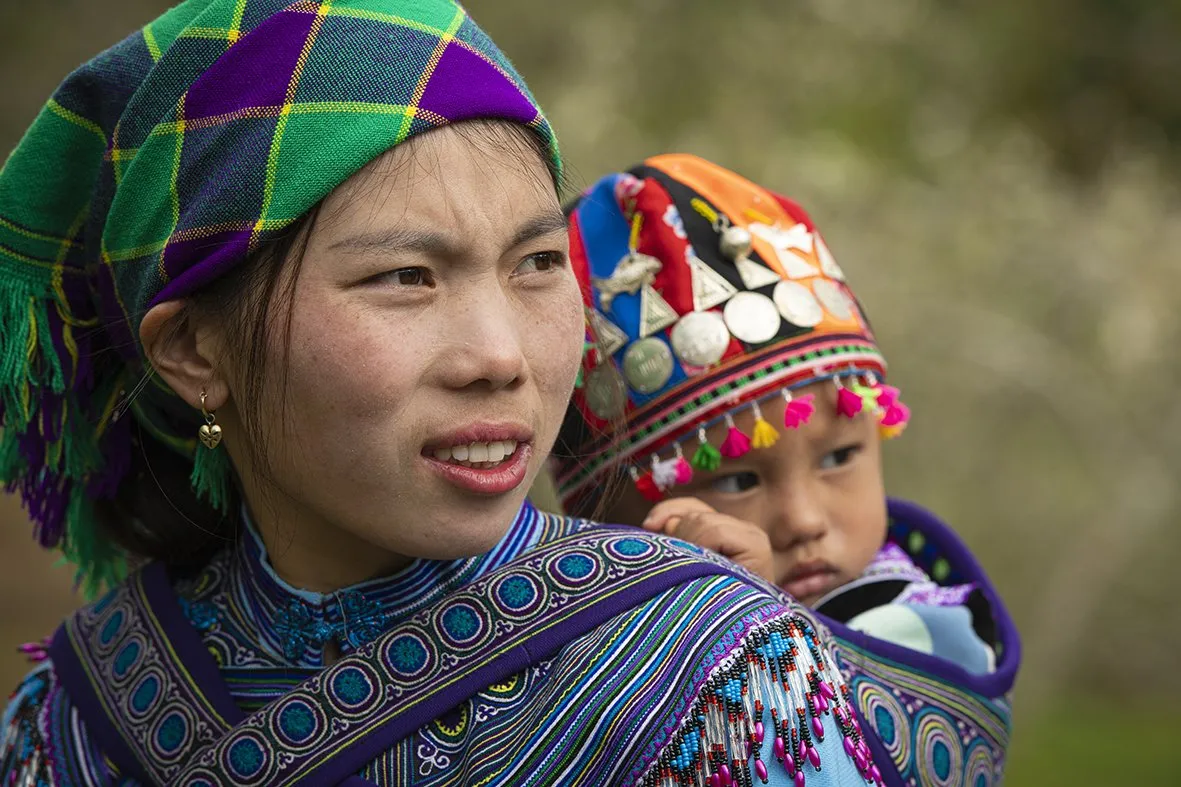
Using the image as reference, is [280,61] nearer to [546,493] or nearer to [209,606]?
[209,606]

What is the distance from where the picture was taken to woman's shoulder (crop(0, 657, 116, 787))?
2.01m

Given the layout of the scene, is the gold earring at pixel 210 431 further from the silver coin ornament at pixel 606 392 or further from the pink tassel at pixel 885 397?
the pink tassel at pixel 885 397

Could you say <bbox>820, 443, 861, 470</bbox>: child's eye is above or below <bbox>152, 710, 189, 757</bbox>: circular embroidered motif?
above

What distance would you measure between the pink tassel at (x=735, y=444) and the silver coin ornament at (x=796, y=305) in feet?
0.81

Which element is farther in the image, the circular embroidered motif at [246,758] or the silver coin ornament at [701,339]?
the silver coin ornament at [701,339]

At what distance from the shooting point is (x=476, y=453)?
1722 mm

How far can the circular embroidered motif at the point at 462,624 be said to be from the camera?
5.89ft

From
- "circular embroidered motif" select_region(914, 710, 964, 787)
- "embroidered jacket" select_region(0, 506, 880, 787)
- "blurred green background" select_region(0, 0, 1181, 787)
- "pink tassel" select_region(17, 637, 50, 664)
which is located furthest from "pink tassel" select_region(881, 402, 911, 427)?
"blurred green background" select_region(0, 0, 1181, 787)

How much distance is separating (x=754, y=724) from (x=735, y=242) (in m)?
1.05

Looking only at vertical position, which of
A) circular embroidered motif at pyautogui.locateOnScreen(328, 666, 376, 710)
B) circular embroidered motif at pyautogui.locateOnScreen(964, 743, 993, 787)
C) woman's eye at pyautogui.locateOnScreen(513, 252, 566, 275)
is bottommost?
circular embroidered motif at pyautogui.locateOnScreen(964, 743, 993, 787)

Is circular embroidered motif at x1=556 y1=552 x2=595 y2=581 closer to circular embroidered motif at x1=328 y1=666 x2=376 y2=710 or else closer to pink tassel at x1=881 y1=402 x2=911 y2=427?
circular embroidered motif at x1=328 y1=666 x2=376 y2=710

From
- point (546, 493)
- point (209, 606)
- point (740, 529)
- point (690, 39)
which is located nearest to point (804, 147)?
point (690, 39)

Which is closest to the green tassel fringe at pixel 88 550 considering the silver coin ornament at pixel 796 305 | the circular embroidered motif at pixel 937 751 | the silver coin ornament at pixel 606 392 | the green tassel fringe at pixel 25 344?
the green tassel fringe at pixel 25 344

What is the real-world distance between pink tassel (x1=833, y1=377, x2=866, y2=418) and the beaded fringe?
0.78 m
